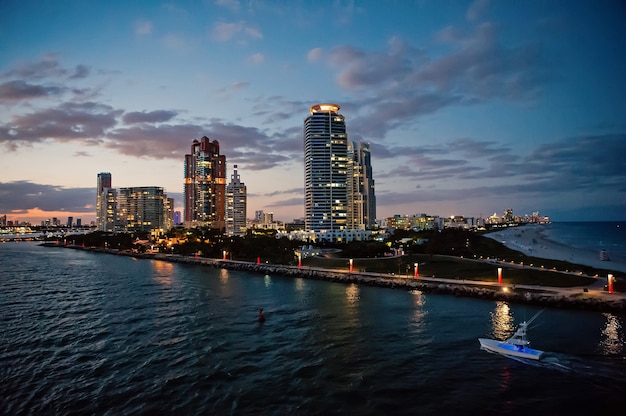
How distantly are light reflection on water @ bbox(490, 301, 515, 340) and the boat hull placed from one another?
389 cm

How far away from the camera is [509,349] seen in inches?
1463

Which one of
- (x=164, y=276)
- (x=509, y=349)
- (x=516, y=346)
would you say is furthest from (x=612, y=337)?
(x=164, y=276)

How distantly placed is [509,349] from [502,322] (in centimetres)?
1175

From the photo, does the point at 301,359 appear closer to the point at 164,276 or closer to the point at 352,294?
the point at 352,294

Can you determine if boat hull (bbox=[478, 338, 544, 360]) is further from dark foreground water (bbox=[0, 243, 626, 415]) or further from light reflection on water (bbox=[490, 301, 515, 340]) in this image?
light reflection on water (bbox=[490, 301, 515, 340])

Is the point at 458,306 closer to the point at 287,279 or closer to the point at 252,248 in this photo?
the point at 287,279

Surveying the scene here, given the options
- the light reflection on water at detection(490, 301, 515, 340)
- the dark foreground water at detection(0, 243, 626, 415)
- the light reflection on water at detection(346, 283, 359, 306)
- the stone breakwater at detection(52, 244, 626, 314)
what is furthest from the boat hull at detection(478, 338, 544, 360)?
the light reflection on water at detection(346, 283, 359, 306)

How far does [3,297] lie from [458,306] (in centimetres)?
8040

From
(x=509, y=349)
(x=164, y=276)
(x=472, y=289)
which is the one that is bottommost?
(x=164, y=276)

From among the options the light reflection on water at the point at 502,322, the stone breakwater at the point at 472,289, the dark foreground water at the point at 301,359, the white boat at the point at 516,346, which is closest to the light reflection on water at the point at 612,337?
the dark foreground water at the point at 301,359

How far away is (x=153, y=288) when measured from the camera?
3231 inches

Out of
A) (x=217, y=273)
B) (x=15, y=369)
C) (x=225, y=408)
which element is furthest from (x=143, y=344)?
(x=217, y=273)

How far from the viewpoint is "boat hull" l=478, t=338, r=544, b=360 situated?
118 ft

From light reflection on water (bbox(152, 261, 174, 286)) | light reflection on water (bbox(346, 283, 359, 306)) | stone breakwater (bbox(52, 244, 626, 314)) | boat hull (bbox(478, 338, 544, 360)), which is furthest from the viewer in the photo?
light reflection on water (bbox(152, 261, 174, 286))
